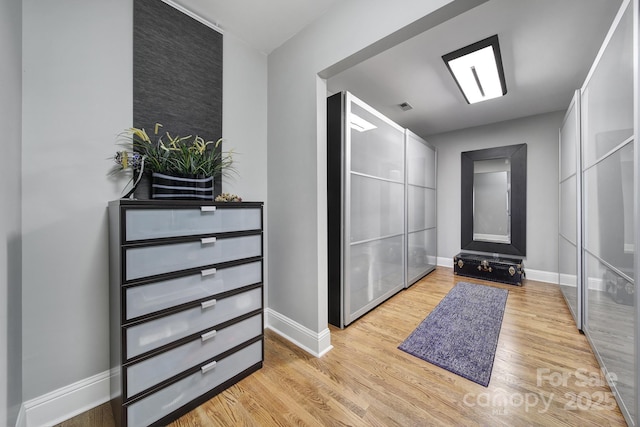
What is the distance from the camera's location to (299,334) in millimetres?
2020

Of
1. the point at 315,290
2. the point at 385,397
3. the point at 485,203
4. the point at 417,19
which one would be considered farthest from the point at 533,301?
the point at 417,19

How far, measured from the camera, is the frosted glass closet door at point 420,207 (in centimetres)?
341

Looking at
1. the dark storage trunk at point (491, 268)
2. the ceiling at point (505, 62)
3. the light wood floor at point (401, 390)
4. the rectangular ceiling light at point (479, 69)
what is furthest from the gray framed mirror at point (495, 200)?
the light wood floor at point (401, 390)

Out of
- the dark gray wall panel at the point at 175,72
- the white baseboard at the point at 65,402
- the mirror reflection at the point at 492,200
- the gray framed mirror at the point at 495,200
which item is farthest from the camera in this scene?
the mirror reflection at the point at 492,200

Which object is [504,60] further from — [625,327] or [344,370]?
[344,370]

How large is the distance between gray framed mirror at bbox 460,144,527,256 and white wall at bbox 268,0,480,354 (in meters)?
3.47

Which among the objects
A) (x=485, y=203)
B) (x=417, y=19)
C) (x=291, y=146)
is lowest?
(x=485, y=203)

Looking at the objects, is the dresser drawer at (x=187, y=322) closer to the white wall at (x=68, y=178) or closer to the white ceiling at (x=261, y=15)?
the white wall at (x=68, y=178)

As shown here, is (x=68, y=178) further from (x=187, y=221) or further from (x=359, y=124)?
(x=359, y=124)

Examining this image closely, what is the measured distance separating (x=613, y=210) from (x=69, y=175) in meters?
3.07

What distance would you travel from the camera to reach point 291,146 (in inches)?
82.4

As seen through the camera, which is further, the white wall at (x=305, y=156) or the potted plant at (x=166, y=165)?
the white wall at (x=305, y=156)

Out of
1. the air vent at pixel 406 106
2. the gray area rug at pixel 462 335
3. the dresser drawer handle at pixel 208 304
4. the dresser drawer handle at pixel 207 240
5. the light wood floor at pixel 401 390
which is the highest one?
the air vent at pixel 406 106

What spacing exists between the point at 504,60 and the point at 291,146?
2200mm
